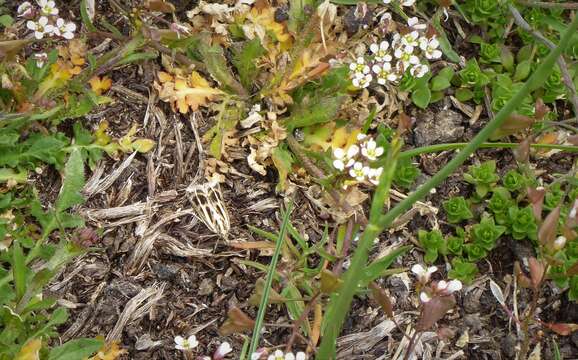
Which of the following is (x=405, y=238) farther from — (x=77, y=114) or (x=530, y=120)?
(x=77, y=114)

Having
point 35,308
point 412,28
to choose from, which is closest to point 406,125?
point 412,28

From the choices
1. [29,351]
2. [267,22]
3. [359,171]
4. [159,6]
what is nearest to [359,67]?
[267,22]

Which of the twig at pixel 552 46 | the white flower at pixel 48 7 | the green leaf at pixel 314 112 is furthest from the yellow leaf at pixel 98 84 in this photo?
the twig at pixel 552 46

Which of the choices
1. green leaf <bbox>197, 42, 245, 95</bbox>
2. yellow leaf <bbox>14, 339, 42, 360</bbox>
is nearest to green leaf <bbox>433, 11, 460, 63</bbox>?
green leaf <bbox>197, 42, 245, 95</bbox>

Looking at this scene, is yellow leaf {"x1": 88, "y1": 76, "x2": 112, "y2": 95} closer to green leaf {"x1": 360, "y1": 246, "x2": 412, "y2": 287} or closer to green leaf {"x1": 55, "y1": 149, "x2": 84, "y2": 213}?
green leaf {"x1": 55, "y1": 149, "x2": 84, "y2": 213}

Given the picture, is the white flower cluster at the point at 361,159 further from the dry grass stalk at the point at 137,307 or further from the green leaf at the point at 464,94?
the dry grass stalk at the point at 137,307

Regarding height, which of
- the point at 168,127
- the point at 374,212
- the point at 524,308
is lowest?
the point at 524,308
